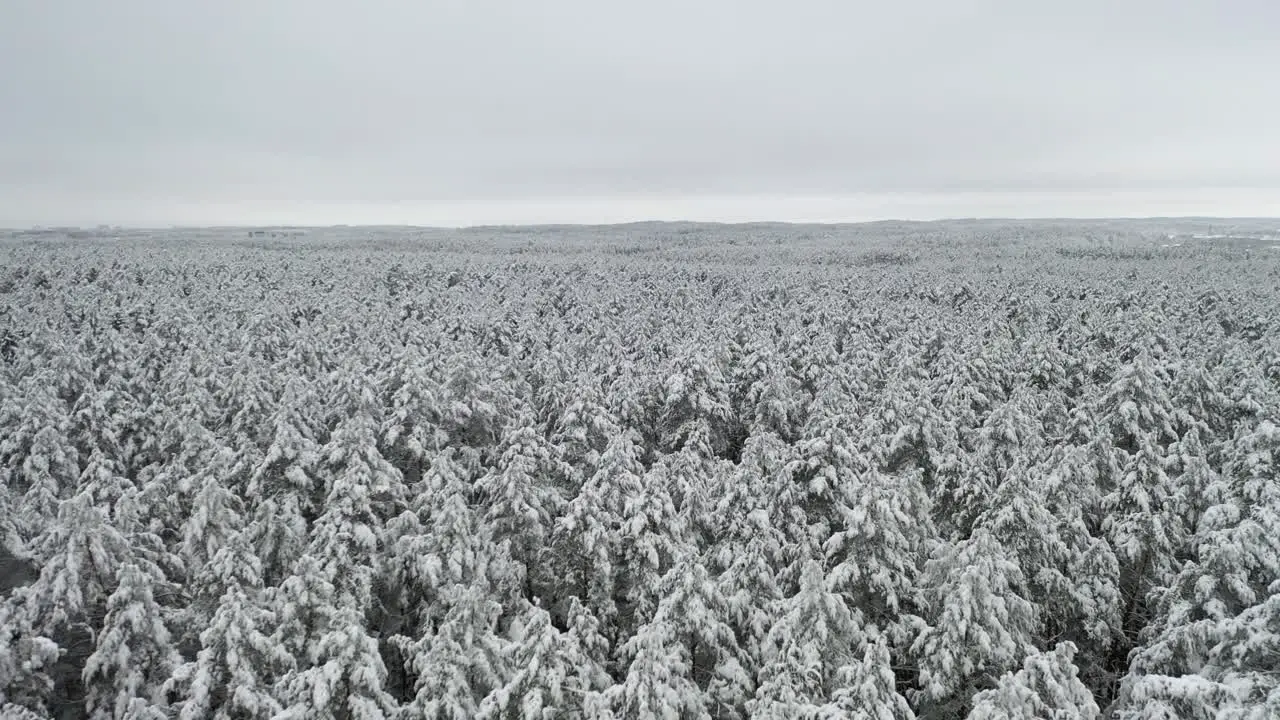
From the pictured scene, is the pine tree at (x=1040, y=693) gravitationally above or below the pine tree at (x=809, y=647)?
above

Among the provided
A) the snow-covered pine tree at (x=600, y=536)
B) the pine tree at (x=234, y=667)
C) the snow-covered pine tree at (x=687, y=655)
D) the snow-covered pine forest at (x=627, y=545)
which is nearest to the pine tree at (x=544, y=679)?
the snow-covered pine forest at (x=627, y=545)

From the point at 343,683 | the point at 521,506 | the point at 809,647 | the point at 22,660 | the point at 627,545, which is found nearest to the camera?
the point at 343,683

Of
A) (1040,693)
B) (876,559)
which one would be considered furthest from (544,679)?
(876,559)

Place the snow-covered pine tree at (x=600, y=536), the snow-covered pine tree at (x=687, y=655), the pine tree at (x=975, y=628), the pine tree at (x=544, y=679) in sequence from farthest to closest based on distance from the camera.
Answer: the snow-covered pine tree at (x=600, y=536) → the pine tree at (x=975, y=628) → the pine tree at (x=544, y=679) → the snow-covered pine tree at (x=687, y=655)

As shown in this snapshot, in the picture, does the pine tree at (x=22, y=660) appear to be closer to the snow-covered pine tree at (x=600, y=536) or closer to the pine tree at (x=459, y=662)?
the pine tree at (x=459, y=662)

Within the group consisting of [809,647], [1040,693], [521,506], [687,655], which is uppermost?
[521,506]

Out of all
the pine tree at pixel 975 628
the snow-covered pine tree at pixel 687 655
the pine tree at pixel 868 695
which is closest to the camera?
the pine tree at pixel 868 695

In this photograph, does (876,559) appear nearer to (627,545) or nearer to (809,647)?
(809,647)

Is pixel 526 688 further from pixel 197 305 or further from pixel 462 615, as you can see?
pixel 197 305

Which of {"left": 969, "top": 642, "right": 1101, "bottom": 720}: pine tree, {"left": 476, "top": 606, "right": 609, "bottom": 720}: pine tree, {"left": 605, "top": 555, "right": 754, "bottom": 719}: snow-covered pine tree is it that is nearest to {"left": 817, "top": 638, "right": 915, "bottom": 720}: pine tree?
{"left": 969, "top": 642, "right": 1101, "bottom": 720}: pine tree
